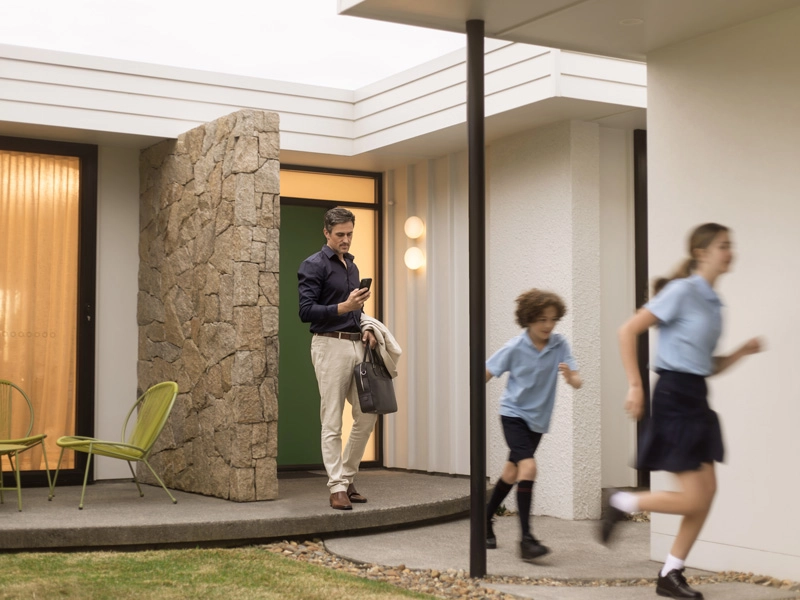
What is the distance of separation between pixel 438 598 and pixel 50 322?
14.8 feet

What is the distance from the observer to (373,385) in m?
6.07

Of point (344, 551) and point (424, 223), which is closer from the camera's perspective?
point (344, 551)

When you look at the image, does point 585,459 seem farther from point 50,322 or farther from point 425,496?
point 50,322

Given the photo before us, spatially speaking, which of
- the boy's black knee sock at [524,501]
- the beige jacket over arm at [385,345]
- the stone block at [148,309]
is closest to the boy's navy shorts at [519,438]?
the boy's black knee sock at [524,501]

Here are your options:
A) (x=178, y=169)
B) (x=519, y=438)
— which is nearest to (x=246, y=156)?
(x=178, y=169)

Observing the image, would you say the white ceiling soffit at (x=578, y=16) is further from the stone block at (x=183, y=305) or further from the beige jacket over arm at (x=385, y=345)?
the stone block at (x=183, y=305)

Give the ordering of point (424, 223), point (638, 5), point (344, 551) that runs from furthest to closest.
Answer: point (424, 223), point (344, 551), point (638, 5)

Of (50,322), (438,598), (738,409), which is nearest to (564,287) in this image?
(738,409)

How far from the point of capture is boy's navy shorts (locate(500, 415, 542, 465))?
5.18 metres

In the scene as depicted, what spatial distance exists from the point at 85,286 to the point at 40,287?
323 millimetres

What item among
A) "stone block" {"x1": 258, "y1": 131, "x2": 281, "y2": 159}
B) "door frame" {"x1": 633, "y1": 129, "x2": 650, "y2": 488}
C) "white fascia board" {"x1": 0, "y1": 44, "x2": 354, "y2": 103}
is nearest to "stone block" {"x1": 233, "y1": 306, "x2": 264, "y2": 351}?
"stone block" {"x1": 258, "y1": 131, "x2": 281, "y2": 159}

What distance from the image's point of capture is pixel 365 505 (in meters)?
6.30

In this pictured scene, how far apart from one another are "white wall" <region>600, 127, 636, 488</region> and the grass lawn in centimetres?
289

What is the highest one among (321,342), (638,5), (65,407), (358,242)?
(638,5)
